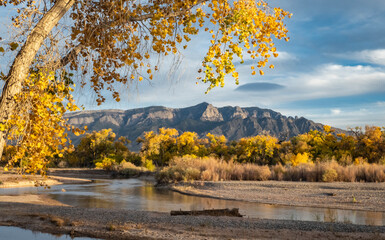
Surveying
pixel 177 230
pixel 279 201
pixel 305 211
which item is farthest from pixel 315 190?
pixel 177 230

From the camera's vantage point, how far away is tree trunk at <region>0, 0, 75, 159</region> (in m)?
5.05

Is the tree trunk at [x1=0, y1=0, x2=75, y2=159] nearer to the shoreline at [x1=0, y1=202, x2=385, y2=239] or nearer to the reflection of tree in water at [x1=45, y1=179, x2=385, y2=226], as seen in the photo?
the shoreline at [x1=0, y1=202, x2=385, y2=239]

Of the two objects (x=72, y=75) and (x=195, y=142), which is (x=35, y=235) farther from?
(x=195, y=142)

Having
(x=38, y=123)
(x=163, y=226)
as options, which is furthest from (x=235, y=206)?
(x=38, y=123)

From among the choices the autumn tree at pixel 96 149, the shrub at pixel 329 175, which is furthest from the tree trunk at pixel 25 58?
the autumn tree at pixel 96 149

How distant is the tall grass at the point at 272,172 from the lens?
2148 centimetres

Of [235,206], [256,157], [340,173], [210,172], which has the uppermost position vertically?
[256,157]

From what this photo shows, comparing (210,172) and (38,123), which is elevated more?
(38,123)

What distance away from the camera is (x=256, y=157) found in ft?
116

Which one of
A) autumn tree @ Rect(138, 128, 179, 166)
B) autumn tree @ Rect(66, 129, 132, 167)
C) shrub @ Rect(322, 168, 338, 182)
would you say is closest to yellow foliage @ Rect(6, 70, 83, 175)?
shrub @ Rect(322, 168, 338, 182)

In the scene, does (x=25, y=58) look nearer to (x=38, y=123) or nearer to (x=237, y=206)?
(x=38, y=123)

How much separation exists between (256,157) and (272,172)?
10466mm

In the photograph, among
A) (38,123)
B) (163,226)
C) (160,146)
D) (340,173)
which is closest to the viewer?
(38,123)

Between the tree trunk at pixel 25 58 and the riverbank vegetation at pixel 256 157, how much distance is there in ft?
18.7
